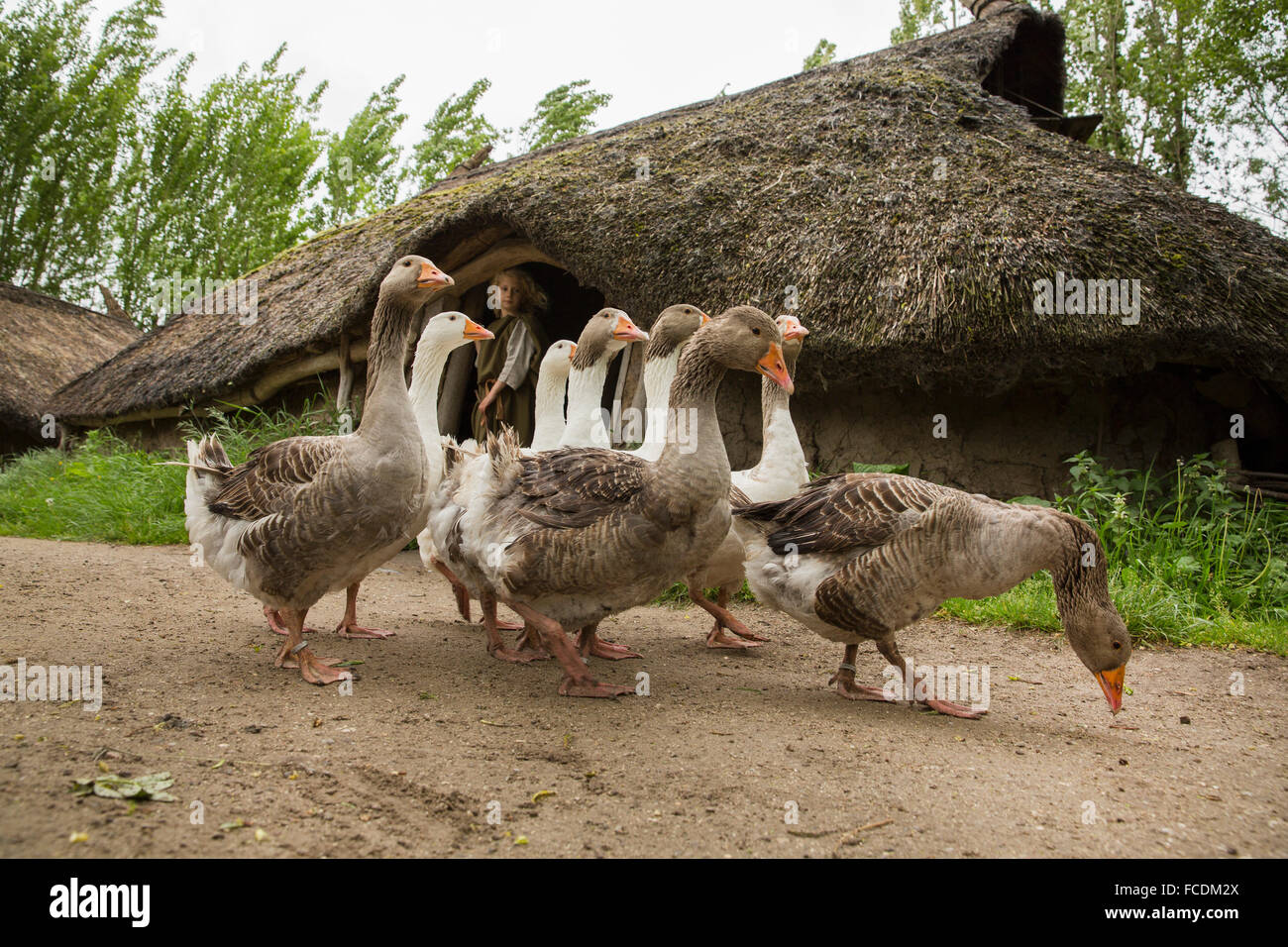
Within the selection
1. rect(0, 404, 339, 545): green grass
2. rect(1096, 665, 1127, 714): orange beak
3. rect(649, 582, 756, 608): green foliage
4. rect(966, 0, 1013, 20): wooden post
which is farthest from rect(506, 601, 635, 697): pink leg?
rect(966, 0, 1013, 20): wooden post

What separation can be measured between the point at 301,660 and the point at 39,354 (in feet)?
55.7

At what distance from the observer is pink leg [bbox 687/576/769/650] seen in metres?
4.61

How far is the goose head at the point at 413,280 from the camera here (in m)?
3.93

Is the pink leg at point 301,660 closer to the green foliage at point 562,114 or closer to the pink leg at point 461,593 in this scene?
the pink leg at point 461,593

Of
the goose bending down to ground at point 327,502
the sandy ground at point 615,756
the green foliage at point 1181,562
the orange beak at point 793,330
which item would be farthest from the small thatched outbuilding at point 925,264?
the goose bending down to ground at point 327,502

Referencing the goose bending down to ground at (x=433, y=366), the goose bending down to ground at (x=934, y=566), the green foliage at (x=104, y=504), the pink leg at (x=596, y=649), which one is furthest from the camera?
the green foliage at (x=104, y=504)

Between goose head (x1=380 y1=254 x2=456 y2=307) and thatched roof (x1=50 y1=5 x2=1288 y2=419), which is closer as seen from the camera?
goose head (x1=380 y1=254 x2=456 y2=307)

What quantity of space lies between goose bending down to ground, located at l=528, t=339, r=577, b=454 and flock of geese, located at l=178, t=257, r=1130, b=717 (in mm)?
1493

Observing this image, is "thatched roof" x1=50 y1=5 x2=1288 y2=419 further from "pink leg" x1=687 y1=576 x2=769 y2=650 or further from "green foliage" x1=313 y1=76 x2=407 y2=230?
"green foliage" x1=313 y1=76 x2=407 y2=230

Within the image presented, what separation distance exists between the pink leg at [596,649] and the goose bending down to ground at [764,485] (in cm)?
52

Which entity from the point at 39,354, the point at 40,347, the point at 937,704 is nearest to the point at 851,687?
the point at 937,704

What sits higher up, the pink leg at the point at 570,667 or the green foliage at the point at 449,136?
the green foliage at the point at 449,136

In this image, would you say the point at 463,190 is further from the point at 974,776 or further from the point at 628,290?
the point at 974,776

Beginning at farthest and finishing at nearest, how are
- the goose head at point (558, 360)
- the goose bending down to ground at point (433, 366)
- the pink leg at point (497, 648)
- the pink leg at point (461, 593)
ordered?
the goose head at point (558, 360)
the goose bending down to ground at point (433, 366)
the pink leg at point (461, 593)
the pink leg at point (497, 648)
